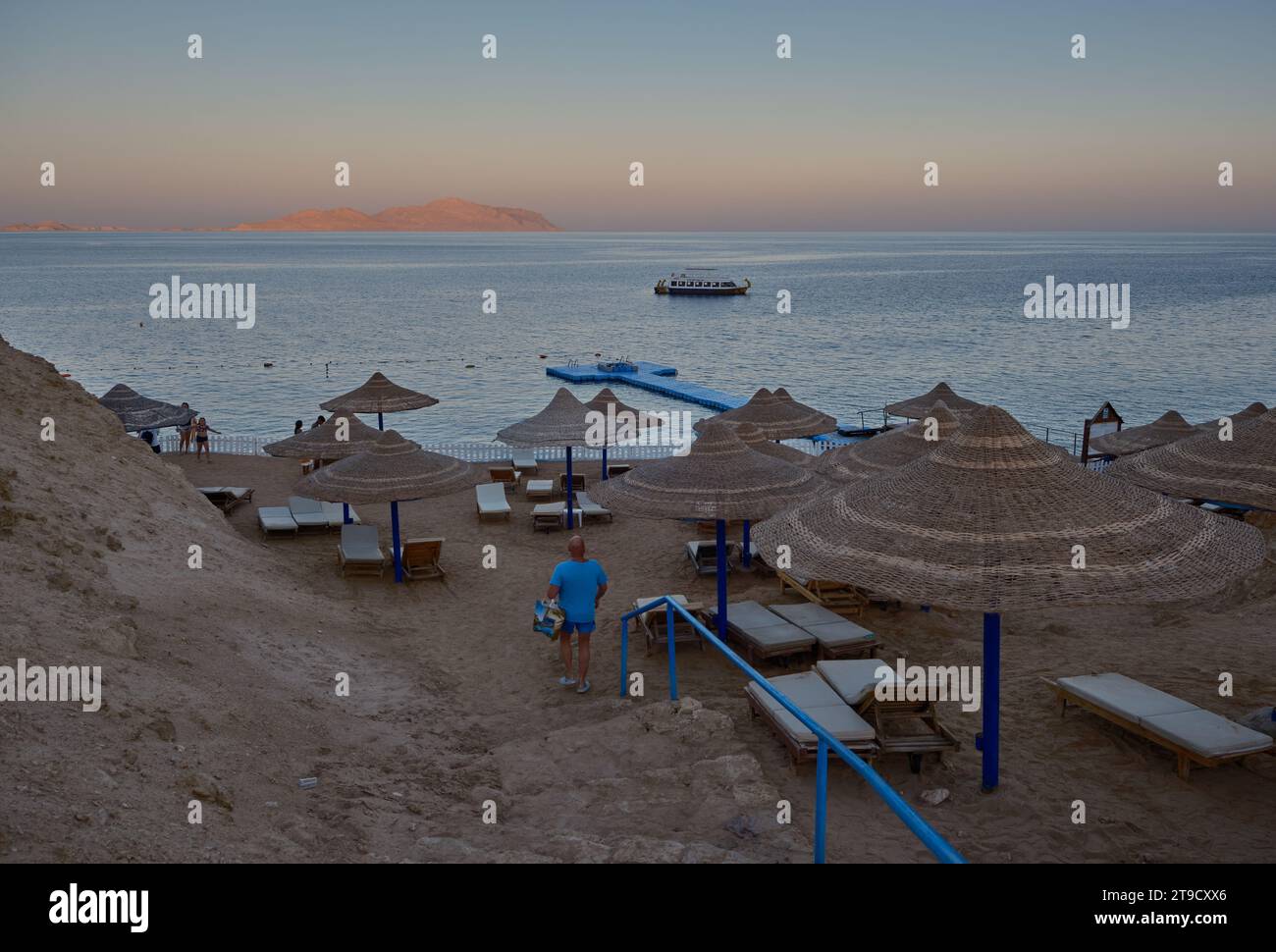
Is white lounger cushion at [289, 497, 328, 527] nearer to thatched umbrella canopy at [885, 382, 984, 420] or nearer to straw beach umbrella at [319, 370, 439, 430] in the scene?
straw beach umbrella at [319, 370, 439, 430]

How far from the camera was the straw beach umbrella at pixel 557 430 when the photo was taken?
1670 cm

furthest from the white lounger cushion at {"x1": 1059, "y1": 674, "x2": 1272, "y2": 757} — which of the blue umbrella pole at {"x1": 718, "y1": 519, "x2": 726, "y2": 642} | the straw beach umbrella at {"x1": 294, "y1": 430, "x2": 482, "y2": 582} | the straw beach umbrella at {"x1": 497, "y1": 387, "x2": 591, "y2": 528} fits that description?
the straw beach umbrella at {"x1": 497, "y1": 387, "x2": 591, "y2": 528}

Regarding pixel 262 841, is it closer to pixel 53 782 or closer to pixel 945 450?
pixel 53 782

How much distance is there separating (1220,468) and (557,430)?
1089 centimetres

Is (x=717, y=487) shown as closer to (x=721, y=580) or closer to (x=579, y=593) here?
(x=721, y=580)

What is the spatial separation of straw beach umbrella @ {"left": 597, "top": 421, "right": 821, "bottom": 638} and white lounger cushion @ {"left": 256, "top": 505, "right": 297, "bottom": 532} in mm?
7327

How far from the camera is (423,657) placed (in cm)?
1032

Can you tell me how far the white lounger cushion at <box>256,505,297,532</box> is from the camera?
15.2m

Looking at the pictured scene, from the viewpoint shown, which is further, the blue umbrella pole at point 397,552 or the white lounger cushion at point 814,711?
the blue umbrella pole at point 397,552

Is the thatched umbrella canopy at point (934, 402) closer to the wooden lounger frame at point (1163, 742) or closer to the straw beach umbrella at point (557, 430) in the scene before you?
the straw beach umbrella at point (557, 430)

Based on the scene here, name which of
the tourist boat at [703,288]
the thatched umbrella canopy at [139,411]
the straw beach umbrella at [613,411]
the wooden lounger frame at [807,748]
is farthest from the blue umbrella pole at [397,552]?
the tourist boat at [703,288]

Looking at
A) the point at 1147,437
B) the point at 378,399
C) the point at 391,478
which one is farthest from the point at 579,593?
the point at 1147,437

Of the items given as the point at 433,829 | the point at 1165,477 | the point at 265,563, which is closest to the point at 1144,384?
the point at 1165,477

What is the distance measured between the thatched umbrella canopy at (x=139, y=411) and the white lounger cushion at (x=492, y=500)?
25.0 feet
